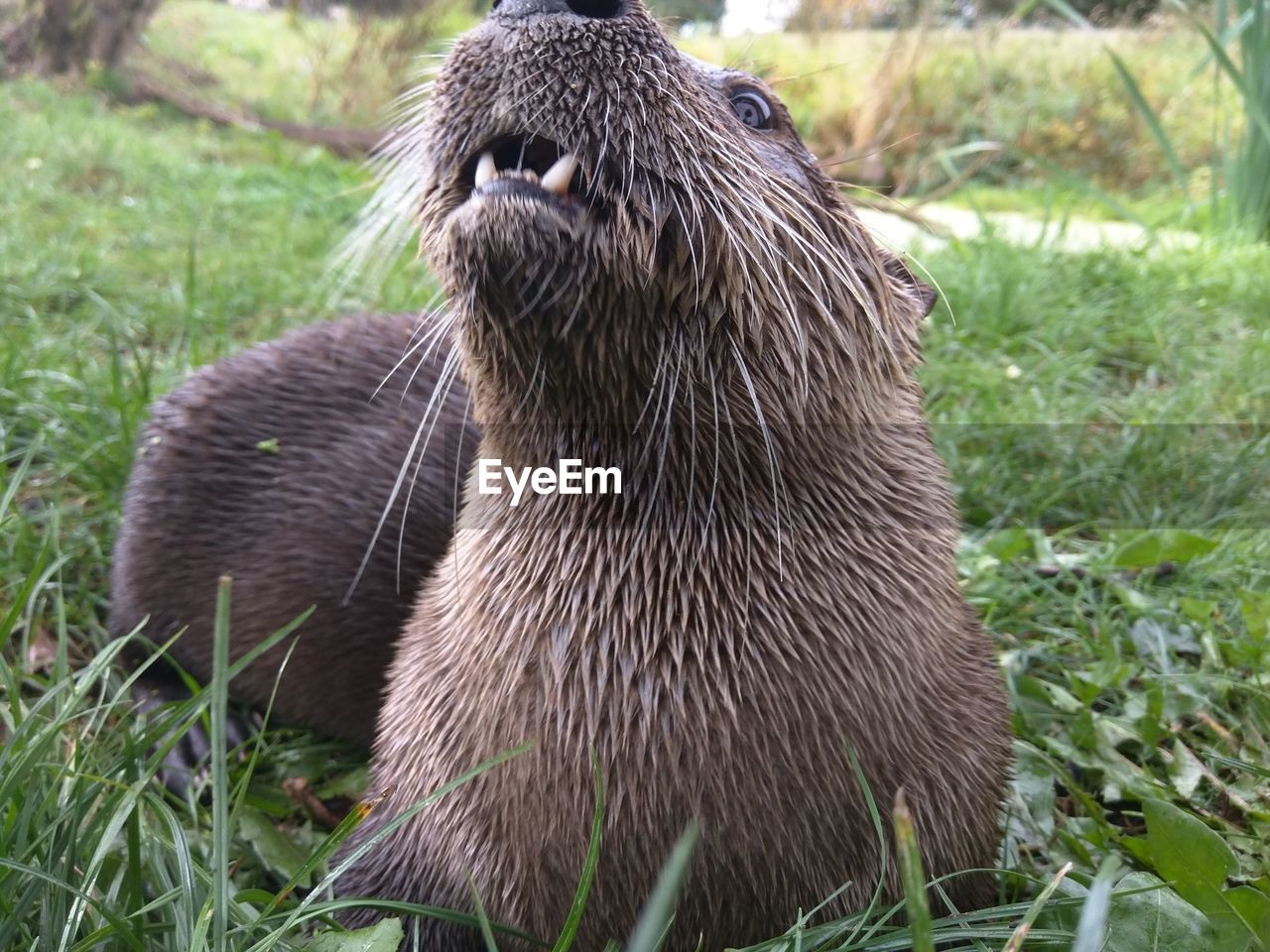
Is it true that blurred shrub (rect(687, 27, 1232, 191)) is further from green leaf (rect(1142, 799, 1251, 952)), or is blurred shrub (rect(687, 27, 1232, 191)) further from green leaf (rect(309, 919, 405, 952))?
green leaf (rect(309, 919, 405, 952))

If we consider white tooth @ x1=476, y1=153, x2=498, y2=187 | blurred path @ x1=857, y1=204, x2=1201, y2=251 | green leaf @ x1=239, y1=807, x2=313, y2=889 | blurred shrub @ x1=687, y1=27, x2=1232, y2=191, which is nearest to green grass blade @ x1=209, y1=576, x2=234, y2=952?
white tooth @ x1=476, y1=153, x2=498, y2=187

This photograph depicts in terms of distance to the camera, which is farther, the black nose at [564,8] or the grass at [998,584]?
the grass at [998,584]

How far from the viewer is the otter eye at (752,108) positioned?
1.19m

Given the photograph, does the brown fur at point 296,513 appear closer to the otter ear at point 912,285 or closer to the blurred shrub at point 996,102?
the otter ear at point 912,285

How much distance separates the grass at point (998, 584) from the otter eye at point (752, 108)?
321 mm

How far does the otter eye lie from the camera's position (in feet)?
3.91

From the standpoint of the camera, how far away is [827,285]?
3.75 feet

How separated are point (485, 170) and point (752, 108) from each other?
0.38 m

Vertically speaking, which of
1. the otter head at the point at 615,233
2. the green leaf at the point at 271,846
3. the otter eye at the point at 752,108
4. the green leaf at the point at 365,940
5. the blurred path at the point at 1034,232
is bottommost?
the green leaf at the point at 271,846

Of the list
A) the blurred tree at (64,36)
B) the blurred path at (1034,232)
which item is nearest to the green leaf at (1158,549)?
the blurred path at (1034,232)

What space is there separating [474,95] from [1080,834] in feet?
4.50

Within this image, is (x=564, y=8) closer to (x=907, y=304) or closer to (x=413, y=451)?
(x=907, y=304)

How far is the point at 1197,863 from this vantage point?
121cm

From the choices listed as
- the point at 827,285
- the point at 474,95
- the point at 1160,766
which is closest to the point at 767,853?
the point at 827,285
